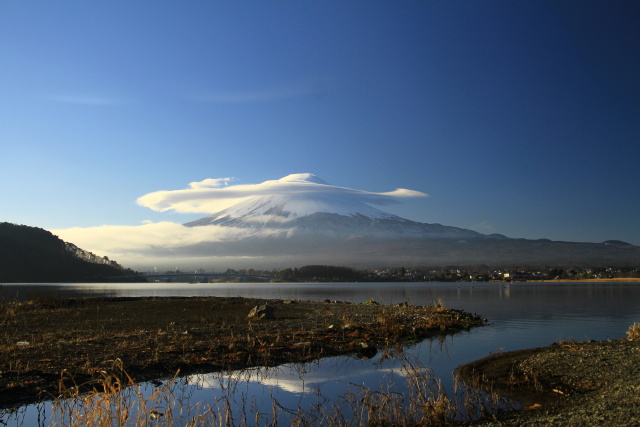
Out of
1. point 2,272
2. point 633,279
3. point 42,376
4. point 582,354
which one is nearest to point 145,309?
point 42,376

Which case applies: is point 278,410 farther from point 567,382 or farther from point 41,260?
point 41,260

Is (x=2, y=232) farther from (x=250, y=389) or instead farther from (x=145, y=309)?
(x=250, y=389)

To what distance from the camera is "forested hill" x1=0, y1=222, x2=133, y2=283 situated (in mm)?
117125

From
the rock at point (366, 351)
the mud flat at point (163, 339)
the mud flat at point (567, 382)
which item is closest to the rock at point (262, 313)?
the mud flat at point (163, 339)

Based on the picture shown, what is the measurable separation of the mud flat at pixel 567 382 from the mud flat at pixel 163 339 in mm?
3971

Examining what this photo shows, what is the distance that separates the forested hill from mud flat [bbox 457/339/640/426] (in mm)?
127306

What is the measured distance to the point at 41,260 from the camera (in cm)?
12400

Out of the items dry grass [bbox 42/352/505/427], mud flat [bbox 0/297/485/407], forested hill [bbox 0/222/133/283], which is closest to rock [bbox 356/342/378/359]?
mud flat [bbox 0/297/485/407]

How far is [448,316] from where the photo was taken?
22234mm

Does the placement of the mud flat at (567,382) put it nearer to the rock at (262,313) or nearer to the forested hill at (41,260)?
the rock at (262,313)

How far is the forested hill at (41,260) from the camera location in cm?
11712

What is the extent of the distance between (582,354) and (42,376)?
11.7m

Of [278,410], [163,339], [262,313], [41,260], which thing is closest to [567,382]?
[278,410]

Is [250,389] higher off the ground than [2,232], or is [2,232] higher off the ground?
[2,232]
